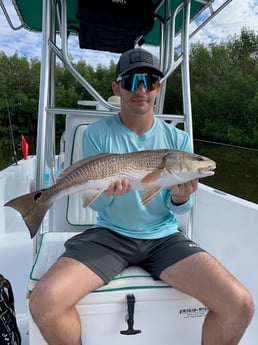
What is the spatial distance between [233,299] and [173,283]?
0.71ft

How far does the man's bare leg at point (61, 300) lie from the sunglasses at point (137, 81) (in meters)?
0.77

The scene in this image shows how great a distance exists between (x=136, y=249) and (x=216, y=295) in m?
0.36

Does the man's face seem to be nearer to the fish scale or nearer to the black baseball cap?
the black baseball cap

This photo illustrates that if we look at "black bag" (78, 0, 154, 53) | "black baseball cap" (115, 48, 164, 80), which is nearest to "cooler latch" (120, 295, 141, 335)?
"black baseball cap" (115, 48, 164, 80)

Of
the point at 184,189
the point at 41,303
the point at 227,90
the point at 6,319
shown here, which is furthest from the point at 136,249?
the point at 227,90

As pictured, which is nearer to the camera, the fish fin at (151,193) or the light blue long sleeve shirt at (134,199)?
the fish fin at (151,193)

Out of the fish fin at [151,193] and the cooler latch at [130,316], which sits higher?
the fish fin at [151,193]

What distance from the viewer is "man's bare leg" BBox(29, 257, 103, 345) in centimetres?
110

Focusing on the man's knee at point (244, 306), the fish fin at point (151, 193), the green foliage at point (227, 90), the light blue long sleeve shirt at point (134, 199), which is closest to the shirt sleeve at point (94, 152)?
the light blue long sleeve shirt at point (134, 199)

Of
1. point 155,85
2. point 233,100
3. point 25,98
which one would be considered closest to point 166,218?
point 155,85

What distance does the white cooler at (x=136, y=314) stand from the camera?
1217 mm

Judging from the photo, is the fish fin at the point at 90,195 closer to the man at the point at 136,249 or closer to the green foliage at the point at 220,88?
the man at the point at 136,249

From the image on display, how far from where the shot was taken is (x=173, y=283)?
4.05 ft

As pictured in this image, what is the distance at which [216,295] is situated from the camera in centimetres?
115
